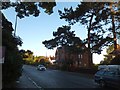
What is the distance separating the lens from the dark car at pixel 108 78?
785 inches

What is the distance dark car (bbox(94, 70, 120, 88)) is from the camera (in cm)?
1994

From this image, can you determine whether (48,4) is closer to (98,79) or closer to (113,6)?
(98,79)

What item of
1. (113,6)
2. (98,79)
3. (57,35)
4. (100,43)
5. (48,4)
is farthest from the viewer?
(57,35)

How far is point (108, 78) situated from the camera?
21234 millimetres

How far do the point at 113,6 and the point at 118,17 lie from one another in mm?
2024

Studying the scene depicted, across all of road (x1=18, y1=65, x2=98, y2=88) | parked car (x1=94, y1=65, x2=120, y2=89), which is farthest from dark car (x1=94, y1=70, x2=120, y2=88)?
road (x1=18, y1=65, x2=98, y2=88)

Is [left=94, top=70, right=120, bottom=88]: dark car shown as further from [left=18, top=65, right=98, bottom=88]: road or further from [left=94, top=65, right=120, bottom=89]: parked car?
[left=18, top=65, right=98, bottom=88]: road

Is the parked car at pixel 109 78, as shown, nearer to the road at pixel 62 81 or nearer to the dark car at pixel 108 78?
the dark car at pixel 108 78

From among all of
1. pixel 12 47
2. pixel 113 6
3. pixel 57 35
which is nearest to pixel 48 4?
pixel 12 47

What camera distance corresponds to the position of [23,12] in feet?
65.4

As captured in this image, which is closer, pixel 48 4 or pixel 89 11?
pixel 48 4

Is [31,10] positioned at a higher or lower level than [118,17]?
lower

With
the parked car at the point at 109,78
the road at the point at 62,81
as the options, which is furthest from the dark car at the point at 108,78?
the road at the point at 62,81

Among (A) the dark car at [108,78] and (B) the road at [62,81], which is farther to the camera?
(B) the road at [62,81]
